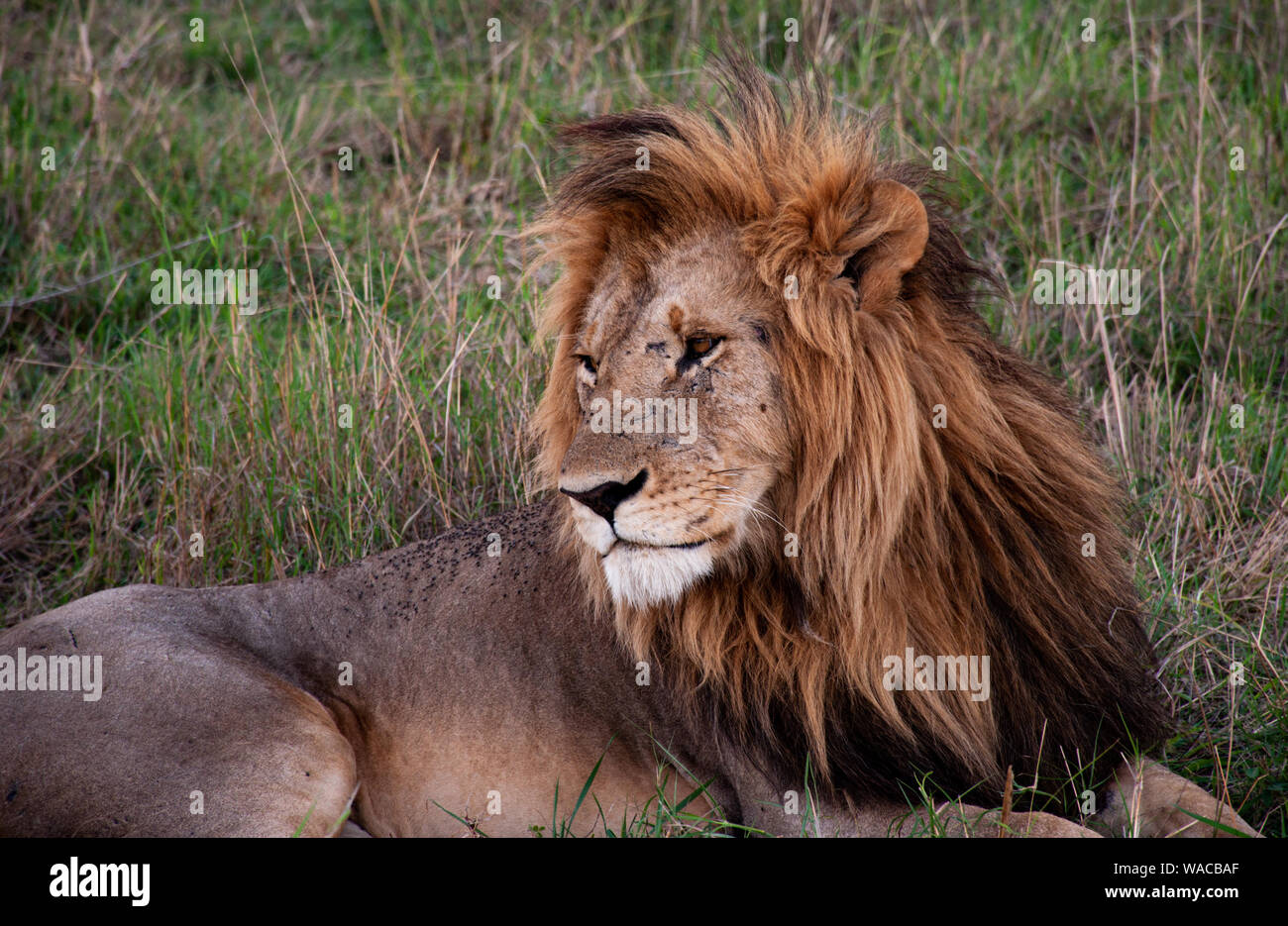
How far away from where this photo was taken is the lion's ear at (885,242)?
9.41 ft

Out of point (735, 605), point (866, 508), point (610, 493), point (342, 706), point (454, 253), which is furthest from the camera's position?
point (454, 253)

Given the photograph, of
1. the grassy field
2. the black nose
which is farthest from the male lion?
the grassy field

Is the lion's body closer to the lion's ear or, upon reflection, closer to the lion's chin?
the lion's chin

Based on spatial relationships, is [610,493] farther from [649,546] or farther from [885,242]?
[885,242]

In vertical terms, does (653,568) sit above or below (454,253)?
below

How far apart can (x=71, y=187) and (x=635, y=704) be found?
4761 millimetres

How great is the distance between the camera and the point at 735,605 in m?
3.06

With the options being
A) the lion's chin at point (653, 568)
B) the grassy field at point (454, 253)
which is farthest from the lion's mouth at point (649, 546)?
the grassy field at point (454, 253)

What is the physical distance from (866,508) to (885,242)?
0.57 metres

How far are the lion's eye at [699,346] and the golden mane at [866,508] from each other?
0.15 m

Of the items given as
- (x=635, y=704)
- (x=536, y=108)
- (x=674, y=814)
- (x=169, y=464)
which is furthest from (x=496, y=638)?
(x=536, y=108)

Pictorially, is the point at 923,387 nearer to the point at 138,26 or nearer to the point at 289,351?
the point at 289,351

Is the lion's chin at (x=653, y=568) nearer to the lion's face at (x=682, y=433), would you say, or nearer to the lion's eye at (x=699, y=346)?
the lion's face at (x=682, y=433)

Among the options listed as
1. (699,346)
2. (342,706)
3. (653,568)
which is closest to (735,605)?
(653,568)
